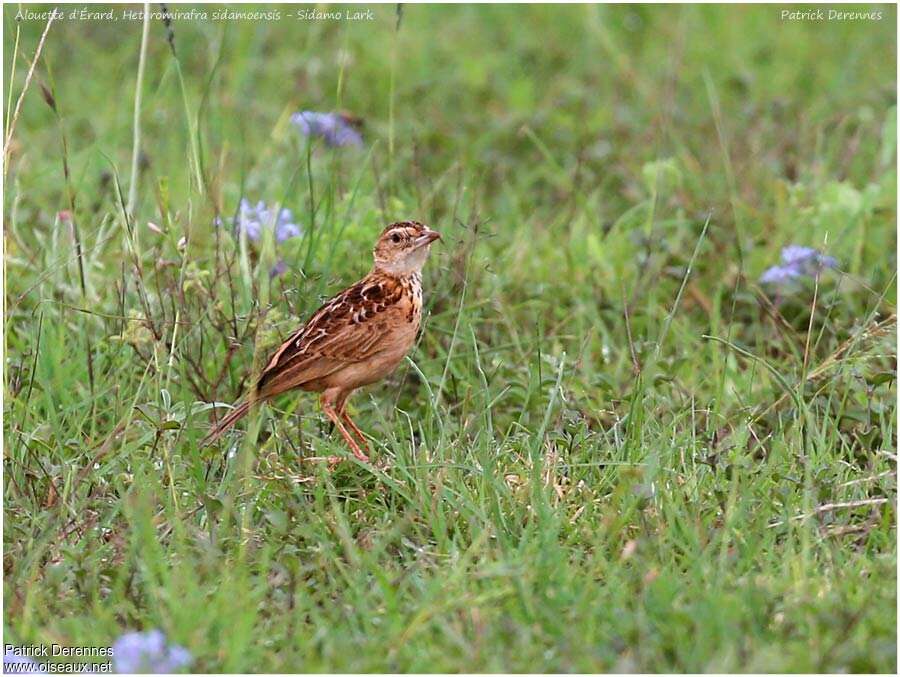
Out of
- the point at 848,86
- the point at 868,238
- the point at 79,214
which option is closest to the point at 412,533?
the point at 79,214

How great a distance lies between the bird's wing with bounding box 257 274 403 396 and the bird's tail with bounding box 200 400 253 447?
4.5 inches

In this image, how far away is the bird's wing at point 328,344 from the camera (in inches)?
207

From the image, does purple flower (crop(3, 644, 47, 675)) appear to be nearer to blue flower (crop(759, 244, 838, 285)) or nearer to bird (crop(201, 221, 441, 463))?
bird (crop(201, 221, 441, 463))

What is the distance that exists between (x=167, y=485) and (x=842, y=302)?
314cm

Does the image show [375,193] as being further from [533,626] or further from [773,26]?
[773,26]

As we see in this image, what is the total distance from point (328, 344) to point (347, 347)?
0.25ft

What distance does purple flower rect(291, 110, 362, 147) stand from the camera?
6872 mm

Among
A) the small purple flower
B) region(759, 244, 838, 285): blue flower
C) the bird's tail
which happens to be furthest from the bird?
region(759, 244, 838, 285): blue flower

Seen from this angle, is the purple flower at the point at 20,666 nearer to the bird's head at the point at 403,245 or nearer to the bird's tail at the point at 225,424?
the bird's tail at the point at 225,424

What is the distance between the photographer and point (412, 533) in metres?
4.62

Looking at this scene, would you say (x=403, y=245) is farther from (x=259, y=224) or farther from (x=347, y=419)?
(x=259, y=224)

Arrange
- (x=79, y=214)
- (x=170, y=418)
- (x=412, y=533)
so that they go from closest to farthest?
(x=412, y=533) < (x=170, y=418) < (x=79, y=214)

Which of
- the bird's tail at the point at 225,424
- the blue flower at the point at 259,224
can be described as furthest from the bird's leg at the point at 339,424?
the blue flower at the point at 259,224

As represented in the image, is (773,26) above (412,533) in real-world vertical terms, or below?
above
